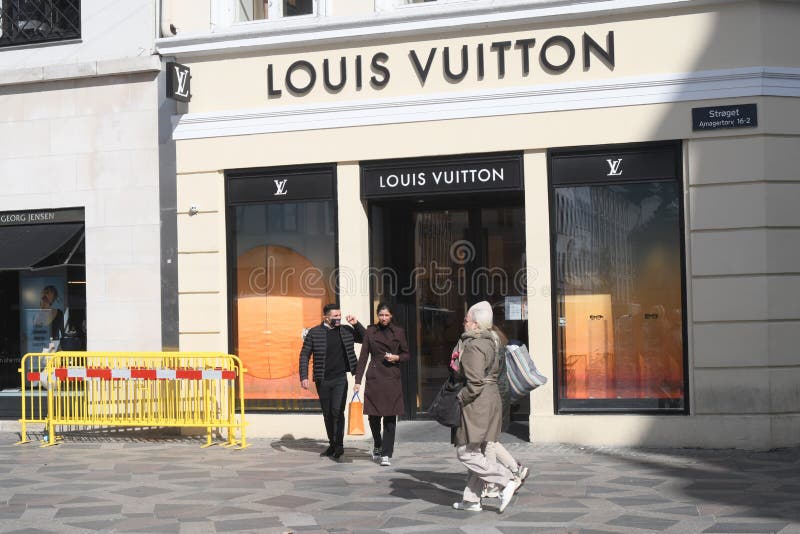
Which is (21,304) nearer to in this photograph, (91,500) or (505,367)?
(91,500)

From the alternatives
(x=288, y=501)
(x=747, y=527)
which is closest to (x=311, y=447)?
(x=288, y=501)

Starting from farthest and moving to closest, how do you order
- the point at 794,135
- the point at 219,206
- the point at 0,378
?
the point at 0,378 < the point at 219,206 < the point at 794,135

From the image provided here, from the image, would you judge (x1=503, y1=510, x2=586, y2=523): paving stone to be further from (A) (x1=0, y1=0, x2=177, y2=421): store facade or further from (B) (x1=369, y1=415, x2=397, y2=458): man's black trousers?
(A) (x1=0, y1=0, x2=177, y2=421): store facade

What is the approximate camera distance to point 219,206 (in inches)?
586

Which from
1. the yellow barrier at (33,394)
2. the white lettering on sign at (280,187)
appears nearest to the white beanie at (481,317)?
the white lettering on sign at (280,187)

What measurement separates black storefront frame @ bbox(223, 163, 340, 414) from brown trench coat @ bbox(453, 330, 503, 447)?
5.46 meters

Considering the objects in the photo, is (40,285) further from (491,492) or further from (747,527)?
(747,527)

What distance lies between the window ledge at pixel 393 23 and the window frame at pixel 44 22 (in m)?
1.83

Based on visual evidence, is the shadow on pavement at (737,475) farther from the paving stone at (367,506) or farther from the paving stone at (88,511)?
the paving stone at (88,511)

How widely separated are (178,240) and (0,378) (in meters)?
3.87

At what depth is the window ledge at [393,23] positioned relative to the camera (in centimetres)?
1321

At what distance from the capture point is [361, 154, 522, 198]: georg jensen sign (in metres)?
13.7

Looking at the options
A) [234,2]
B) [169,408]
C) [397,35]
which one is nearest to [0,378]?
[169,408]

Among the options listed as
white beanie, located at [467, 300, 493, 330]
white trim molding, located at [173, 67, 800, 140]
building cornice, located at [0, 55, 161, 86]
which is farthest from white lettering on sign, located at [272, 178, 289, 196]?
white beanie, located at [467, 300, 493, 330]
